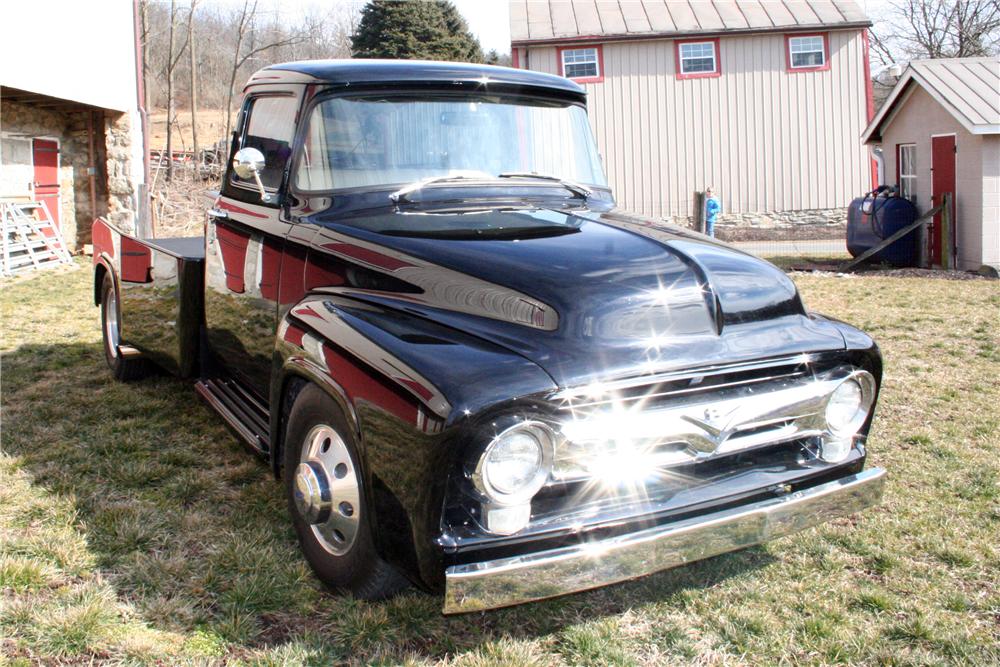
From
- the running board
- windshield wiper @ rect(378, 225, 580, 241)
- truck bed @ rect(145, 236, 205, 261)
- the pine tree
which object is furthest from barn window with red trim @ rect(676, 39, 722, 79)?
windshield wiper @ rect(378, 225, 580, 241)

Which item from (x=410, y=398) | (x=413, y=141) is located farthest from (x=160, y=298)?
(x=410, y=398)

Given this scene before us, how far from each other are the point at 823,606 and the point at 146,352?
13.7 ft

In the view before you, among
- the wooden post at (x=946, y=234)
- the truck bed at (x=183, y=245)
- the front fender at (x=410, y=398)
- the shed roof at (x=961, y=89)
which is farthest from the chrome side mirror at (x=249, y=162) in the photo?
the wooden post at (x=946, y=234)

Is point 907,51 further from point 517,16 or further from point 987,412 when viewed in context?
point 987,412

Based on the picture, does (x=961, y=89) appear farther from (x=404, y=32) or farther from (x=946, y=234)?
(x=404, y=32)

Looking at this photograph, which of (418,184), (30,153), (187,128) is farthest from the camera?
(187,128)

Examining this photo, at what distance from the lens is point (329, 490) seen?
9.98 feet

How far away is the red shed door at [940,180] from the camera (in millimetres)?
14578

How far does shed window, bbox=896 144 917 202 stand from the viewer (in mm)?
15949

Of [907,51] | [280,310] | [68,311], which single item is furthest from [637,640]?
[907,51]

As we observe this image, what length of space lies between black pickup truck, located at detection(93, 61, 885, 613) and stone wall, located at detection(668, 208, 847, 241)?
1879cm

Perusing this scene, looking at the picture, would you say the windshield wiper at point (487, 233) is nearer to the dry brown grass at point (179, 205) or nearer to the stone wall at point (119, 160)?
the stone wall at point (119, 160)

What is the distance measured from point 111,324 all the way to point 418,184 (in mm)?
3883

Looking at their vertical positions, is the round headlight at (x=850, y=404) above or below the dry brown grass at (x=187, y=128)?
below
